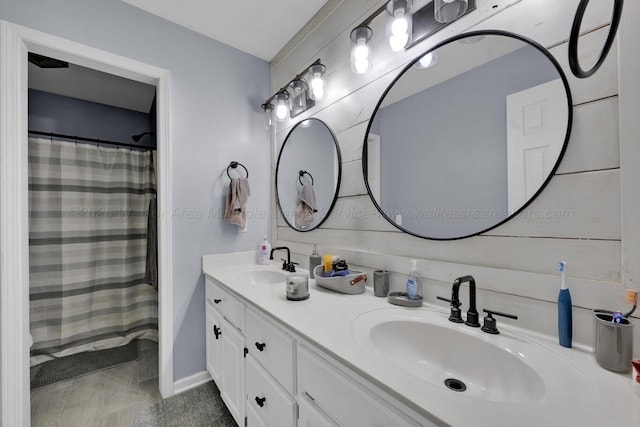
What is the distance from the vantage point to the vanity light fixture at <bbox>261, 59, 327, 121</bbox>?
1553mm

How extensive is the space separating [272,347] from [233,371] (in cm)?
54

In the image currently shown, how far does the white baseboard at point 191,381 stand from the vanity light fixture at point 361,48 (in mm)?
2101

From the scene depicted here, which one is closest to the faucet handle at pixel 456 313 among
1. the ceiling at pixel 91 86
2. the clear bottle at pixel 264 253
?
the clear bottle at pixel 264 253

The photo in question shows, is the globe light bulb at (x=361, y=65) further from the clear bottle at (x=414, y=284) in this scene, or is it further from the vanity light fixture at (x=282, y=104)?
the clear bottle at (x=414, y=284)

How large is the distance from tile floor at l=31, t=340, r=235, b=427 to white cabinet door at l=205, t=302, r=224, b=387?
0.58ft

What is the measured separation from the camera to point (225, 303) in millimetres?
1470

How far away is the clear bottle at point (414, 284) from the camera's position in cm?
106

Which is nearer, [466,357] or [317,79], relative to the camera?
[466,357]

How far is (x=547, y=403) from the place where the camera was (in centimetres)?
52

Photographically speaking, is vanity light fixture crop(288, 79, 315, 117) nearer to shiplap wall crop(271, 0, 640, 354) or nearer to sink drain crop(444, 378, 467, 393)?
shiplap wall crop(271, 0, 640, 354)

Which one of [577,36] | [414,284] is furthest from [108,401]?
[577,36]

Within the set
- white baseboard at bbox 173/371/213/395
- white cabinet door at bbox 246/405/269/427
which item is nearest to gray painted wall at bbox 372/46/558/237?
white cabinet door at bbox 246/405/269/427

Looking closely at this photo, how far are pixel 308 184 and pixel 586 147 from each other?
1295 mm

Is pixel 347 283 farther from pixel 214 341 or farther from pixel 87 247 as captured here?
pixel 87 247
